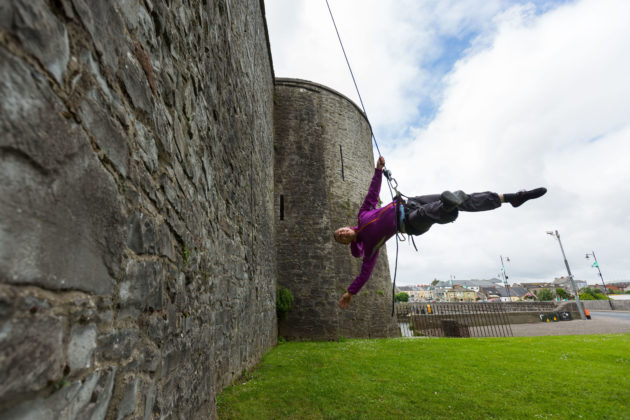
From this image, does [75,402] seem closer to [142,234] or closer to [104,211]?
[104,211]

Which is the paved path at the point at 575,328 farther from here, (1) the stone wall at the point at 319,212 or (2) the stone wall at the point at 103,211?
(2) the stone wall at the point at 103,211

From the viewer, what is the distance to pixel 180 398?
6.86 ft

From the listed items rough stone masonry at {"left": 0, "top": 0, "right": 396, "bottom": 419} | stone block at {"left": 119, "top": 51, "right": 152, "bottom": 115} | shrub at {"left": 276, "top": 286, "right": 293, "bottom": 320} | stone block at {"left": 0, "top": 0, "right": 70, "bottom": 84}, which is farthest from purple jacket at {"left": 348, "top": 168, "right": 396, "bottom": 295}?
shrub at {"left": 276, "top": 286, "right": 293, "bottom": 320}

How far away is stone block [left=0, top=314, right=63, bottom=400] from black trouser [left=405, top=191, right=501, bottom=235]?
3473 mm

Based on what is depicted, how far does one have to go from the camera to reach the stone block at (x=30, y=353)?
75 centimetres

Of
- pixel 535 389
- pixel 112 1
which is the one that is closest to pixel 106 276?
pixel 112 1

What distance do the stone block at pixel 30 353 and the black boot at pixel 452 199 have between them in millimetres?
3354

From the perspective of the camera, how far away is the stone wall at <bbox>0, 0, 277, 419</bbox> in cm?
82

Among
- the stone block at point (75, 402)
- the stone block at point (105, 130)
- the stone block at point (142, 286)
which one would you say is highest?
the stone block at point (105, 130)

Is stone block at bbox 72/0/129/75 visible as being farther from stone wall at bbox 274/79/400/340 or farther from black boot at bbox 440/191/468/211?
stone wall at bbox 274/79/400/340

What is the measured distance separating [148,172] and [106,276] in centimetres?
68

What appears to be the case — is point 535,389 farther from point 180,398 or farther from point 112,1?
point 112,1

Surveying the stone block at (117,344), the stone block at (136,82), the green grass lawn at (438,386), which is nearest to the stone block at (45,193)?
the stone block at (117,344)

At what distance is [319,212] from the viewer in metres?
12.2
